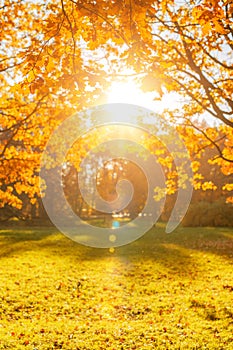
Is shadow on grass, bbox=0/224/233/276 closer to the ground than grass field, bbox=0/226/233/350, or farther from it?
farther from it

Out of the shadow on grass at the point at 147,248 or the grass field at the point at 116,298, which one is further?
the shadow on grass at the point at 147,248

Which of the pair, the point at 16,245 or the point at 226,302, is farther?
→ the point at 16,245

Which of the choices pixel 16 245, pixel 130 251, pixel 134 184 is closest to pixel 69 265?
pixel 130 251

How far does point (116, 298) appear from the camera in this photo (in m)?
10.2

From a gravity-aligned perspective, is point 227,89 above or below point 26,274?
above

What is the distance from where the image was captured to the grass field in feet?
23.5

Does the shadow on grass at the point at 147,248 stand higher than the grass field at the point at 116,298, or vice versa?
the shadow on grass at the point at 147,248

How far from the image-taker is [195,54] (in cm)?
1040

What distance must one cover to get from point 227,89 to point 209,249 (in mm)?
10109

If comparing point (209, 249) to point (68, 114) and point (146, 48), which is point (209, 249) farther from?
point (146, 48)

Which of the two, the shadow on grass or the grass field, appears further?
the shadow on grass

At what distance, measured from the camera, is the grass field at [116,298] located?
7.16 m

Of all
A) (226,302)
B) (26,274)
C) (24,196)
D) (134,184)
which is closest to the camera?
(226,302)

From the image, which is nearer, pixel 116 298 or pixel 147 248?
pixel 116 298
